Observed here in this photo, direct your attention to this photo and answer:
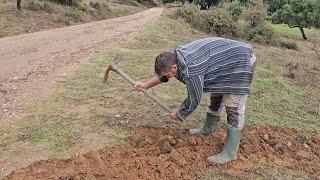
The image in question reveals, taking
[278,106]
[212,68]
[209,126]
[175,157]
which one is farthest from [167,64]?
[278,106]

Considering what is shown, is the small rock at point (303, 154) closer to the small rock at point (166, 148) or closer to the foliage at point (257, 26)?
the small rock at point (166, 148)

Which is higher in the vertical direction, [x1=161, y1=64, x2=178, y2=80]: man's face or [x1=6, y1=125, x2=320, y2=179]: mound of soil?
[x1=161, y1=64, x2=178, y2=80]: man's face

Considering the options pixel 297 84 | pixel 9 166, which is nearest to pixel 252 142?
pixel 9 166

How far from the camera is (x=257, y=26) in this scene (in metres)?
23.0

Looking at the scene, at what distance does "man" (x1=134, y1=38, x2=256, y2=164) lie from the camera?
4230 millimetres

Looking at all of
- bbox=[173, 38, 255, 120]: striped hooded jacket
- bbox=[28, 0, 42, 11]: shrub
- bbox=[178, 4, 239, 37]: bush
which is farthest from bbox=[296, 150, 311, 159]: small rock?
bbox=[28, 0, 42, 11]: shrub

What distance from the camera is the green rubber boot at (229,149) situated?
481 cm

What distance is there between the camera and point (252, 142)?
5.39 m

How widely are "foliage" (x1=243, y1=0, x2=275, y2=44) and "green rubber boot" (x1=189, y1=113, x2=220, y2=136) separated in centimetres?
1735

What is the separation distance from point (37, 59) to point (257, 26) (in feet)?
47.9

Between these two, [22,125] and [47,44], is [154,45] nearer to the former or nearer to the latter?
[47,44]

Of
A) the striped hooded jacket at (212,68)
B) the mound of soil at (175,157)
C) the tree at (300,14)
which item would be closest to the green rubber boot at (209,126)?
the mound of soil at (175,157)

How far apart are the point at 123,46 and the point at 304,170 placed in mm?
7844

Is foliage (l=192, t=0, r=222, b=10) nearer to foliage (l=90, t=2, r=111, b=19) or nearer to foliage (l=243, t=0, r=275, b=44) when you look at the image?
foliage (l=90, t=2, r=111, b=19)
